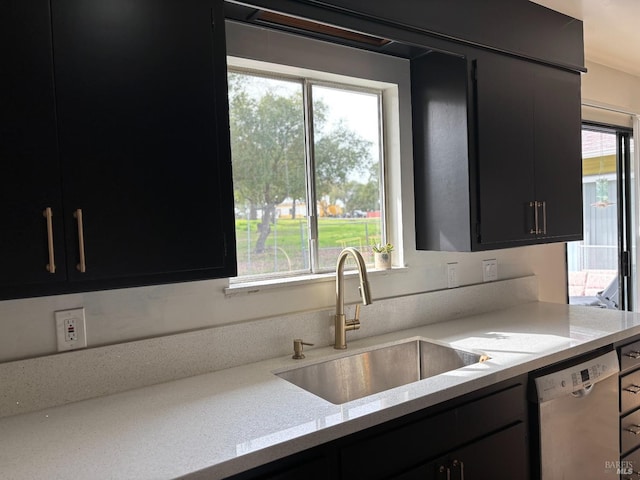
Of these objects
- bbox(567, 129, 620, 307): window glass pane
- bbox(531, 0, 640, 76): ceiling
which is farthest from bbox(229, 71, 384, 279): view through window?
bbox(567, 129, 620, 307): window glass pane

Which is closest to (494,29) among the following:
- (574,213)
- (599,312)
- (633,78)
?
(574,213)

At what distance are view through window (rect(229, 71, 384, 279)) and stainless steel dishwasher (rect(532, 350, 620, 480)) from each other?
0.94 metres

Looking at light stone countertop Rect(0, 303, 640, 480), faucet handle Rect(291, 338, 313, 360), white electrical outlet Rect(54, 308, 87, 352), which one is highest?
white electrical outlet Rect(54, 308, 87, 352)

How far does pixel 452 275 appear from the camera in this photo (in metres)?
2.31

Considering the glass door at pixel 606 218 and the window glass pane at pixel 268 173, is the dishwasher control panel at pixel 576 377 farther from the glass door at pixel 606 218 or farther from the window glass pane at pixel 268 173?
the glass door at pixel 606 218

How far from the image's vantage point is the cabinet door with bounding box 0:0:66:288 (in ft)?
3.35

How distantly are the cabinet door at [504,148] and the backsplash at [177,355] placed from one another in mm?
460

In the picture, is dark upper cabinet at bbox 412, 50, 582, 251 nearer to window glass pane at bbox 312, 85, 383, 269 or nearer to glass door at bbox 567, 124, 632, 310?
window glass pane at bbox 312, 85, 383, 269

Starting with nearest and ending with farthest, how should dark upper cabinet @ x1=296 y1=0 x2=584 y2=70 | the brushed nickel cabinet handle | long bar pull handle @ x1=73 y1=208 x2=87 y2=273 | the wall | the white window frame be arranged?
long bar pull handle @ x1=73 y1=208 x2=87 y2=273, dark upper cabinet @ x1=296 y1=0 x2=584 y2=70, the white window frame, the brushed nickel cabinet handle, the wall

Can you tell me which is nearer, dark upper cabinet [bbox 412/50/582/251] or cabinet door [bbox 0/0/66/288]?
cabinet door [bbox 0/0/66/288]

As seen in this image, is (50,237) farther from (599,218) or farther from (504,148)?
(599,218)

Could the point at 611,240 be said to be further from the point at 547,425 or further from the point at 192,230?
the point at 192,230

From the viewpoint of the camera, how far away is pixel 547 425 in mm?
1669

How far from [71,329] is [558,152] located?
2269 mm
